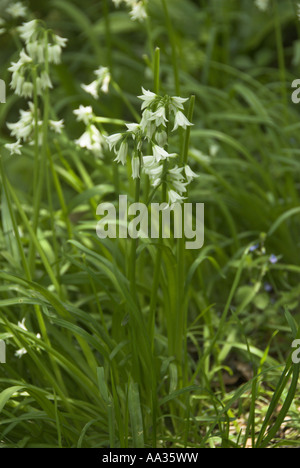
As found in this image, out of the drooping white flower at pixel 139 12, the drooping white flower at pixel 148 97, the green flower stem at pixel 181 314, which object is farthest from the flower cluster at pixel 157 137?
the drooping white flower at pixel 139 12

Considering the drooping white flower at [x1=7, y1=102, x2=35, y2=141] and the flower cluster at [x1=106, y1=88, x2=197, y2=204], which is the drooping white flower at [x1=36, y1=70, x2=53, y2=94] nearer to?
the drooping white flower at [x1=7, y1=102, x2=35, y2=141]

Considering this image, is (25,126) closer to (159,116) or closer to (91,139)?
(91,139)

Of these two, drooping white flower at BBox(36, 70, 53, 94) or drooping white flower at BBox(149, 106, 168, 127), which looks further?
drooping white flower at BBox(36, 70, 53, 94)

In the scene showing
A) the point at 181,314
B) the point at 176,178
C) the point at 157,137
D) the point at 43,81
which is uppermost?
the point at 43,81

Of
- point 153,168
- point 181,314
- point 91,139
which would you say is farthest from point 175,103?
point 181,314

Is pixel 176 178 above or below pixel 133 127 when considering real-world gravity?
below

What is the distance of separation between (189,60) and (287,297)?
9.13 feet

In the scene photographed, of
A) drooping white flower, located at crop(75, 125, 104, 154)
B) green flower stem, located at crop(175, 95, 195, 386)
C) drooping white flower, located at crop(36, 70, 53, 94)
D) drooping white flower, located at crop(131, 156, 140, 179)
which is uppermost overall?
drooping white flower, located at crop(36, 70, 53, 94)

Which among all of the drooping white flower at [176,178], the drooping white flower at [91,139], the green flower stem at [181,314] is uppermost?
the drooping white flower at [91,139]

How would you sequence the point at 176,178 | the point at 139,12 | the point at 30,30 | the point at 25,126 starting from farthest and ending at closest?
the point at 139,12 → the point at 25,126 → the point at 30,30 → the point at 176,178

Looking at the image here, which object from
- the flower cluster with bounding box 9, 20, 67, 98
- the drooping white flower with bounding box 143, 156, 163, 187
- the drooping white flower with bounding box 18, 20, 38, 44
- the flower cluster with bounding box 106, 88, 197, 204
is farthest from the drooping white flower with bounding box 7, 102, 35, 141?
the drooping white flower with bounding box 143, 156, 163, 187

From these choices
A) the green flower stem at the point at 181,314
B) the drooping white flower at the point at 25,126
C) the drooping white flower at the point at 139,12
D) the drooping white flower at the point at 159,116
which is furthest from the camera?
the drooping white flower at the point at 139,12

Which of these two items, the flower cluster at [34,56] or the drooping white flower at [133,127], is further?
the flower cluster at [34,56]

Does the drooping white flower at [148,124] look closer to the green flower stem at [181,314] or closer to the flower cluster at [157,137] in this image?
the flower cluster at [157,137]
